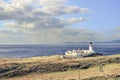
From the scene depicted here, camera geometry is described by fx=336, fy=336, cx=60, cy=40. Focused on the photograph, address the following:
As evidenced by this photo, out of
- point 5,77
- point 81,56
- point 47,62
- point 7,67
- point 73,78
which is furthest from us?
point 81,56

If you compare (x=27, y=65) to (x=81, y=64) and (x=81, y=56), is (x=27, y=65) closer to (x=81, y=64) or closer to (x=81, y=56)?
(x=81, y=64)

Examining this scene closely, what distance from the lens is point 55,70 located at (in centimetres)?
6147

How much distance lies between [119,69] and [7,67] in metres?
20.4

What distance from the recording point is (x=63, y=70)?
202 ft

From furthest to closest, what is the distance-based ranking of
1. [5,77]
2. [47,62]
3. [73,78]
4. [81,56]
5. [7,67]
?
[81,56]
[47,62]
[7,67]
[5,77]
[73,78]

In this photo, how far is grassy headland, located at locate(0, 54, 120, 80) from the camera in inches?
2182

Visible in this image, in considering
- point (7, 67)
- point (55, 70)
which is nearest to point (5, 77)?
point (7, 67)

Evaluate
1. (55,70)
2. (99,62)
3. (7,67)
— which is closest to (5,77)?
(7,67)

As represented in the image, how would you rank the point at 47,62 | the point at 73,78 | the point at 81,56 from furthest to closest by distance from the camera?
the point at 81,56 < the point at 47,62 < the point at 73,78

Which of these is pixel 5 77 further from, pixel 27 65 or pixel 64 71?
pixel 64 71

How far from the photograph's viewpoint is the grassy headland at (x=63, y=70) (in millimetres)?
55425

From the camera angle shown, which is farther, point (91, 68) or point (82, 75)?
point (91, 68)

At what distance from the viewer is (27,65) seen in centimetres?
6369

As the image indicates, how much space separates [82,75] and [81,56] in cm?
2353
